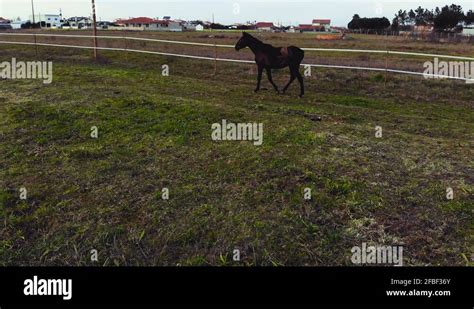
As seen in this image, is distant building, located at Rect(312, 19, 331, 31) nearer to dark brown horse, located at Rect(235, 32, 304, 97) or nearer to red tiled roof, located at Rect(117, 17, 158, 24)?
red tiled roof, located at Rect(117, 17, 158, 24)

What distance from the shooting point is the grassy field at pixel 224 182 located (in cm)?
389

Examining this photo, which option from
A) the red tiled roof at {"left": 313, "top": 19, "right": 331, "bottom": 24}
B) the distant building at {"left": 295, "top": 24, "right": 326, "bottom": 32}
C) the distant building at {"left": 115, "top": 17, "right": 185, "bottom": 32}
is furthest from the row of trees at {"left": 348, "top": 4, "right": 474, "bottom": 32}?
the distant building at {"left": 115, "top": 17, "right": 185, "bottom": 32}

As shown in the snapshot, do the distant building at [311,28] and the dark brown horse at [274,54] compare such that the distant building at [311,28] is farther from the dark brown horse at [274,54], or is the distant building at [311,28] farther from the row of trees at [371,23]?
the dark brown horse at [274,54]

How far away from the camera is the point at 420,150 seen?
19.4ft

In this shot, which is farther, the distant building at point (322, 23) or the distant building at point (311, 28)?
the distant building at point (322, 23)

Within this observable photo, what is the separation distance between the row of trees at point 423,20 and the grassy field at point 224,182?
59.9 m

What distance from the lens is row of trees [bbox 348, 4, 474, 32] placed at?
58812 mm

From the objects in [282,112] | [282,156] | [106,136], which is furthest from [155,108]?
[282,156]

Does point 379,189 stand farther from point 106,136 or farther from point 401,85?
point 401,85

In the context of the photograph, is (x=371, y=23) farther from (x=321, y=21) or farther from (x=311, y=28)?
(x=321, y=21)
